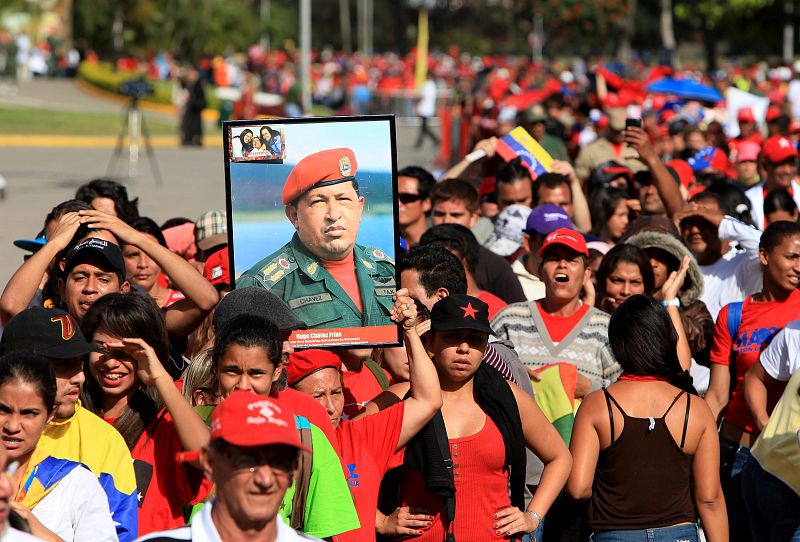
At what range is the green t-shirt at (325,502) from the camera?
4586 mm

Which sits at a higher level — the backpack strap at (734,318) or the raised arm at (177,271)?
the raised arm at (177,271)

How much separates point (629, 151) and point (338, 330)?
861 centimetres

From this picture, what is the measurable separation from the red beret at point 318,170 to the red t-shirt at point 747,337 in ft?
8.34

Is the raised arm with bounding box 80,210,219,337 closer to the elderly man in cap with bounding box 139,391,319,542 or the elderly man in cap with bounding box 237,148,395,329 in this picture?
the elderly man in cap with bounding box 237,148,395,329

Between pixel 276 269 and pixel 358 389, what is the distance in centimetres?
96

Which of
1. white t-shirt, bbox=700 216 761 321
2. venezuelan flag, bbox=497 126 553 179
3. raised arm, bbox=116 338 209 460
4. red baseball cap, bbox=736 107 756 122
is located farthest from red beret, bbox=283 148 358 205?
red baseball cap, bbox=736 107 756 122

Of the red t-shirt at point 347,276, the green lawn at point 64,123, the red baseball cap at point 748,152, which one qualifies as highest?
the green lawn at point 64,123

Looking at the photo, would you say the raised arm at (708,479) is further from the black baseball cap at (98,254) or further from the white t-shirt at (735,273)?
the black baseball cap at (98,254)

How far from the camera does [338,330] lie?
5.31 metres

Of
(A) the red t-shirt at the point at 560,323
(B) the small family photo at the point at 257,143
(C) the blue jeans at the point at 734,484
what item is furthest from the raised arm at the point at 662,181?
(B) the small family photo at the point at 257,143

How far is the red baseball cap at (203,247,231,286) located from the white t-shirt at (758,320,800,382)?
2655mm

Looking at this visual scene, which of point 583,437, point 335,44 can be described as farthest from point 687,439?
point 335,44

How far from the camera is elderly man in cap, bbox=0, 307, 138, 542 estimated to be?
4.59 metres

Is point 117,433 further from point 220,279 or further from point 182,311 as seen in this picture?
point 220,279
